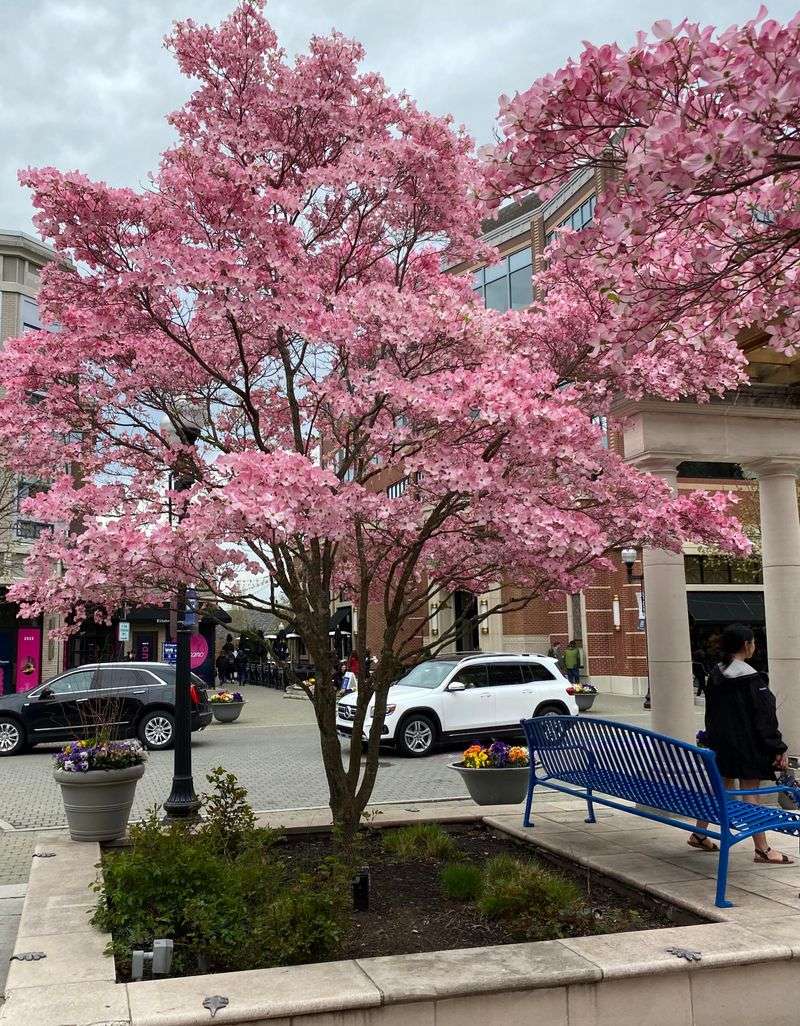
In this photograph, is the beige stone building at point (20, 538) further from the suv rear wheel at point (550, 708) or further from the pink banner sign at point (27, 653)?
the suv rear wheel at point (550, 708)

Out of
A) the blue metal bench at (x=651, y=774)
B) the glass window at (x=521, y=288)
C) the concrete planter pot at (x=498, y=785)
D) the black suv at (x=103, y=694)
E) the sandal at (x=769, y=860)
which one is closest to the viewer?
the blue metal bench at (x=651, y=774)

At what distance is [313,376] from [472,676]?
10537 mm

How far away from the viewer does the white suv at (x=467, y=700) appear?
1542 cm

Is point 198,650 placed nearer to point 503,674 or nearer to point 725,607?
point 725,607

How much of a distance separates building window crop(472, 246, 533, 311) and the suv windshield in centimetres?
2344

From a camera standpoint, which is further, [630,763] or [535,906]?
[630,763]

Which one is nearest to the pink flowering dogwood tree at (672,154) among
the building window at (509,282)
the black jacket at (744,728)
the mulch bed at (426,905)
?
the black jacket at (744,728)

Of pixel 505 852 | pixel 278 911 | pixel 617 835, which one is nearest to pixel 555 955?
pixel 278 911

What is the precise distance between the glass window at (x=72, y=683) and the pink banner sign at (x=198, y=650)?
18803 millimetres

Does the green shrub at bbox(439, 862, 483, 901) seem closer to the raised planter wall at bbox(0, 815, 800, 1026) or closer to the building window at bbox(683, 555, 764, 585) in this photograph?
the raised planter wall at bbox(0, 815, 800, 1026)

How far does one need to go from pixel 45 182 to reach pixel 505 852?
5625mm

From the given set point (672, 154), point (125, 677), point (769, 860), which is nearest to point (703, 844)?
point (769, 860)

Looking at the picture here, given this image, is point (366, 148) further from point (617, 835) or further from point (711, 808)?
point (617, 835)

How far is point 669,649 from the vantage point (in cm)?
902
